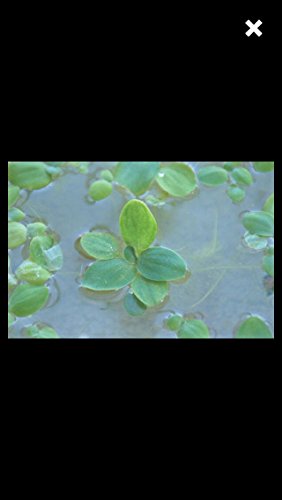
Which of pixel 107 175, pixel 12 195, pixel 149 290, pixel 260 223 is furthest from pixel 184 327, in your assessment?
pixel 12 195

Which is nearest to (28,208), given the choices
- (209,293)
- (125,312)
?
(125,312)

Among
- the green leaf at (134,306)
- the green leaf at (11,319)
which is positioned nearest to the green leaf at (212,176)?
the green leaf at (134,306)

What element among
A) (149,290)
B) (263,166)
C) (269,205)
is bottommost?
(149,290)

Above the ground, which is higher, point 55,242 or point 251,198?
point 251,198

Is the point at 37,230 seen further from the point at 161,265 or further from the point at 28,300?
the point at 161,265

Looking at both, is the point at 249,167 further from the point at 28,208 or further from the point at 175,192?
the point at 28,208

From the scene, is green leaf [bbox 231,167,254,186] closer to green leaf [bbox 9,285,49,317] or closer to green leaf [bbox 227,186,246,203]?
green leaf [bbox 227,186,246,203]

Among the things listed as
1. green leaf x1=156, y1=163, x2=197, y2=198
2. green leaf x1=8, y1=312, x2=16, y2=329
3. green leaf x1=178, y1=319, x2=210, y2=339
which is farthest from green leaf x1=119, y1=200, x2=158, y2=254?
green leaf x1=8, y1=312, x2=16, y2=329
